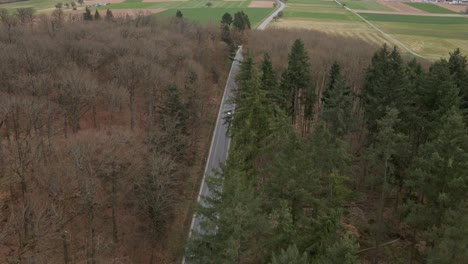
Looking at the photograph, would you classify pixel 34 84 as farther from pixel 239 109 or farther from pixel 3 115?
pixel 239 109

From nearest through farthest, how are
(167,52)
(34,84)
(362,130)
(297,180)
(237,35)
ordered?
(297,180) → (34,84) → (362,130) → (167,52) → (237,35)

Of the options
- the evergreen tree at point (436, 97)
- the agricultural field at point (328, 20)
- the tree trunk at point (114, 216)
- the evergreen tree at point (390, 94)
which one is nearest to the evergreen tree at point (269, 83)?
the evergreen tree at point (390, 94)

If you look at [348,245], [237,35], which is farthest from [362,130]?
[237,35]

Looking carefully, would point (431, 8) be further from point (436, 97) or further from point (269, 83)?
point (436, 97)

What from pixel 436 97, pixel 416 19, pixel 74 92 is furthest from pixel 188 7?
pixel 436 97

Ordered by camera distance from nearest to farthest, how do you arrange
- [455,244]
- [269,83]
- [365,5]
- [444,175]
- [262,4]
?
[455,244] → [444,175] → [269,83] → [262,4] → [365,5]

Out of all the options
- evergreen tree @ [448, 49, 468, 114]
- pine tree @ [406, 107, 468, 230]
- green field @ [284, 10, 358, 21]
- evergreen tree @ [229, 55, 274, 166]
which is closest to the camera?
pine tree @ [406, 107, 468, 230]

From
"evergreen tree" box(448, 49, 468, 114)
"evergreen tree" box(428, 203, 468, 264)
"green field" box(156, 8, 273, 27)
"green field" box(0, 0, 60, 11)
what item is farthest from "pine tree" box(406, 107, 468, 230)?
"green field" box(0, 0, 60, 11)

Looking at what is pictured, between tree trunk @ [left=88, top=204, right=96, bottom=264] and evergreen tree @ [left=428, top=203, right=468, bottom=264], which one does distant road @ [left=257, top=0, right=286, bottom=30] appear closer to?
tree trunk @ [left=88, top=204, right=96, bottom=264]
